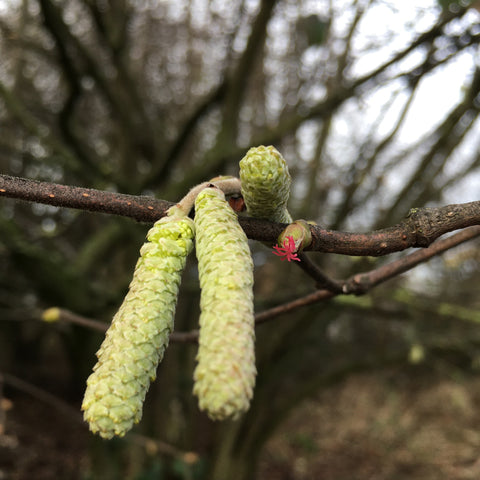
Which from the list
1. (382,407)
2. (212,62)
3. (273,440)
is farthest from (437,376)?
(212,62)

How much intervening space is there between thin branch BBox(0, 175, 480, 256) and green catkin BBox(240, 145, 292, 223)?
0.24 feet

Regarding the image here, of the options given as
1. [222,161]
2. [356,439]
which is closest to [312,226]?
[222,161]

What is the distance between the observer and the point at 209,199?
28.3 inches

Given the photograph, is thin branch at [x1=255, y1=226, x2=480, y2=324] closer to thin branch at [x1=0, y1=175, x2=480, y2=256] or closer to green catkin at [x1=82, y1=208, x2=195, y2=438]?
thin branch at [x1=0, y1=175, x2=480, y2=256]

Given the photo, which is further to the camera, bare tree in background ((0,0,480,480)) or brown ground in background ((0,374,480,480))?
brown ground in background ((0,374,480,480))

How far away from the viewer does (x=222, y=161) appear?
3.19 m

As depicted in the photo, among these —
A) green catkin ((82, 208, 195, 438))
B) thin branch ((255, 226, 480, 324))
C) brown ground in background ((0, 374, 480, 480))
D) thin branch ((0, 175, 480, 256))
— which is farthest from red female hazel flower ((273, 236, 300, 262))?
brown ground in background ((0, 374, 480, 480))

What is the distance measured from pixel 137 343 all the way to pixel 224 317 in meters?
0.15

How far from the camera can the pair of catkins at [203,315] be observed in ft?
1.65

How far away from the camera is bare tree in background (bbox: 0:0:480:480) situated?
2836 millimetres

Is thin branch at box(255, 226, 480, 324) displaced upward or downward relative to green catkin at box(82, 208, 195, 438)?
downward

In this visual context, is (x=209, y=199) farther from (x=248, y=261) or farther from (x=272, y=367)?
(x=272, y=367)

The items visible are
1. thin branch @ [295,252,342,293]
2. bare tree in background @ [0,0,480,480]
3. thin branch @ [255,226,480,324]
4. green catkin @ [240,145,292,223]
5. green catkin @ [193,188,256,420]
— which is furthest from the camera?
bare tree in background @ [0,0,480,480]

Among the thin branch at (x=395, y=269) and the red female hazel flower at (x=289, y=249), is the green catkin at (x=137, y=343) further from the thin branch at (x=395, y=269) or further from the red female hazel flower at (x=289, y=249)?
the thin branch at (x=395, y=269)
